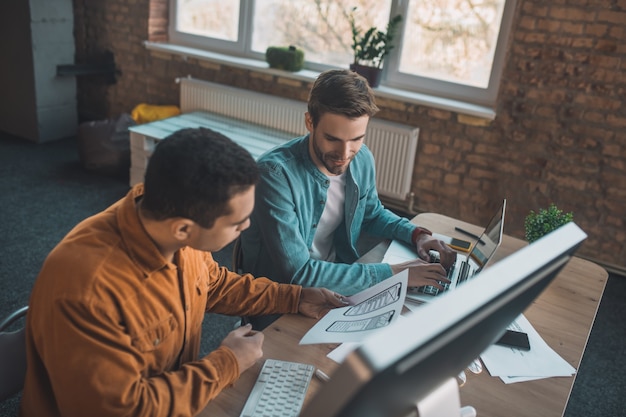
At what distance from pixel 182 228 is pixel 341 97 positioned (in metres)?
0.77

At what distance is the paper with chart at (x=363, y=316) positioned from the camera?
1353mm

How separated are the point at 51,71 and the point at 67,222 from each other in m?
1.95

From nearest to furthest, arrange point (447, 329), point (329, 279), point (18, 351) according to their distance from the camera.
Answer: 1. point (447, 329)
2. point (18, 351)
3. point (329, 279)

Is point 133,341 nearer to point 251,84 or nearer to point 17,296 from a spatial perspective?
point 17,296

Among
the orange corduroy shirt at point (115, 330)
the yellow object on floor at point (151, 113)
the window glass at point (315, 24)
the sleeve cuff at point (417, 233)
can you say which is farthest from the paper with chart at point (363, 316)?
the yellow object on floor at point (151, 113)

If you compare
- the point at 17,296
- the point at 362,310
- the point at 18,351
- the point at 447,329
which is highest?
the point at 447,329

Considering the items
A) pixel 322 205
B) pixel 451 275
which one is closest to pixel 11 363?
pixel 322 205

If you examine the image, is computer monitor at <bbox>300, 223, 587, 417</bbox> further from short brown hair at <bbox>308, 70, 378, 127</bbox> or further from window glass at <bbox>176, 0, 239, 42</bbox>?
window glass at <bbox>176, 0, 239, 42</bbox>

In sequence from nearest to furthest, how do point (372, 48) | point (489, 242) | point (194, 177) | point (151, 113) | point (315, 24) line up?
point (194, 177), point (489, 242), point (372, 48), point (315, 24), point (151, 113)

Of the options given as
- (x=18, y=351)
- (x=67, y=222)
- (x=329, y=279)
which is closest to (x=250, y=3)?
(x=67, y=222)

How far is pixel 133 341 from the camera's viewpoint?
113 centimetres

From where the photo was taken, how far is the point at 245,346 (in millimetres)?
1284

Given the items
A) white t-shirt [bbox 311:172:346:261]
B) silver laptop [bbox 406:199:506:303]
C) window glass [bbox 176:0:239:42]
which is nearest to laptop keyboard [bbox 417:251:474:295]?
silver laptop [bbox 406:199:506:303]

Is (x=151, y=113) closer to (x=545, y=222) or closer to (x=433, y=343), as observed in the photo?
(x=545, y=222)
